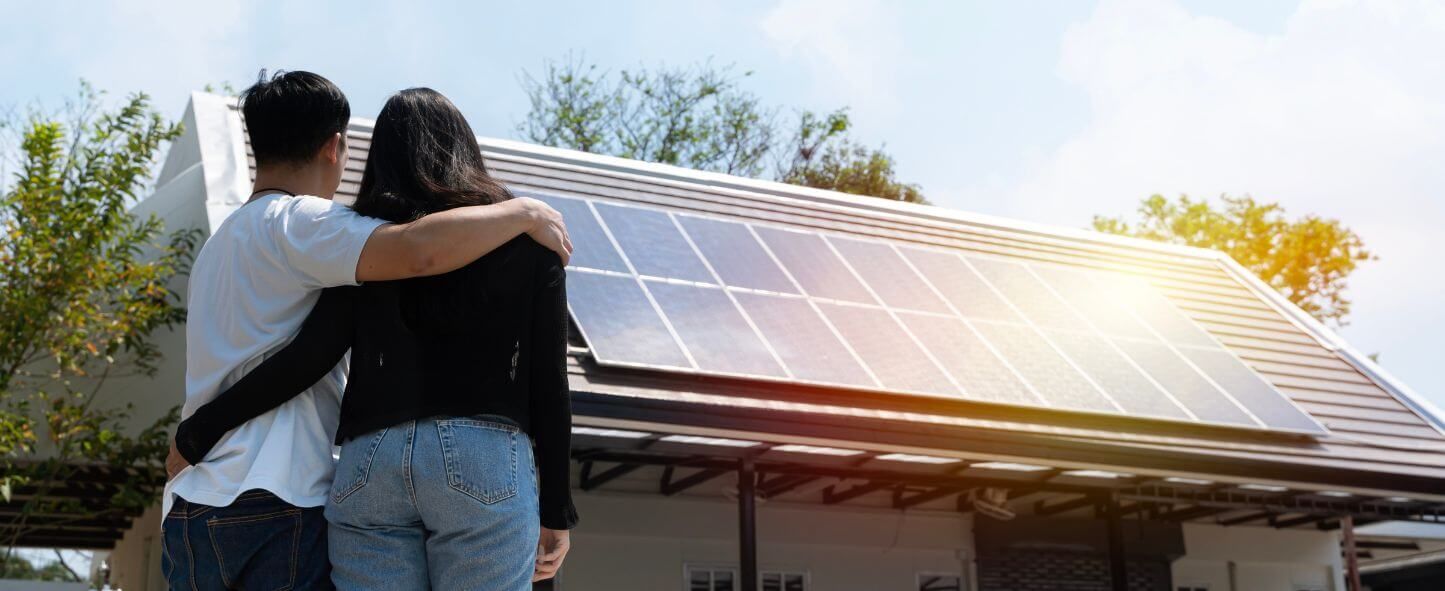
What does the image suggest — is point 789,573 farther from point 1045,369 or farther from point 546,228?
point 546,228

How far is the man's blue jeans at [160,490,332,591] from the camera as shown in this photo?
2.29 meters

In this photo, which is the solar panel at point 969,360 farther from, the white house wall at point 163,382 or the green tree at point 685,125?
the green tree at point 685,125

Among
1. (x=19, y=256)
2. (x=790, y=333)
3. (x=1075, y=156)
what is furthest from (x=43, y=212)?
(x=1075, y=156)

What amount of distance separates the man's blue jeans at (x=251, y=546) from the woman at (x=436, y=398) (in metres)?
0.04

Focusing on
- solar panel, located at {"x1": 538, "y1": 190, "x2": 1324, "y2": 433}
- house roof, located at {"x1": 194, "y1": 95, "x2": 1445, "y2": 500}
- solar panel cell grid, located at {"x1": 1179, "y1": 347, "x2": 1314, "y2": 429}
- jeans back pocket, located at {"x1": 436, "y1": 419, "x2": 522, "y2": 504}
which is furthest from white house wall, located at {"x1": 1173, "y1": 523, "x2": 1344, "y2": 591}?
jeans back pocket, located at {"x1": 436, "y1": 419, "x2": 522, "y2": 504}

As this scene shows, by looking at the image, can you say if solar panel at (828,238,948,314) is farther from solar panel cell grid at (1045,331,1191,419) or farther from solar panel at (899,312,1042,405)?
solar panel cell grid at (1045,331,1191,419)

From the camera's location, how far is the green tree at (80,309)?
9.09 m

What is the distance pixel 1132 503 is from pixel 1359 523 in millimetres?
2396

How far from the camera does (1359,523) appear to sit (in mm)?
12250

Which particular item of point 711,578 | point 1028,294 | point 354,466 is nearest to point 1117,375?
point 1028,294

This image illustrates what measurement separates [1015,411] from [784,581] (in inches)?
98.4

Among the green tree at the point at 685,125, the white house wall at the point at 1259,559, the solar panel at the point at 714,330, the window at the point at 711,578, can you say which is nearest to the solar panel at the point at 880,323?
the solar panel at the point at 714,330

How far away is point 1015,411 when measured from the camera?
886 centimetres

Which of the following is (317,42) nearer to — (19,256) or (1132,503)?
(19,256)
